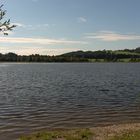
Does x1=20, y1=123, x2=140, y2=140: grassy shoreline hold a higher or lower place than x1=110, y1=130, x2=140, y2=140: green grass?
lower

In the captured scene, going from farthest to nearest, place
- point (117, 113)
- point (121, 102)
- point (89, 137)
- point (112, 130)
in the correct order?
point (121, 102) < point (117, 113) < point (112, 130) < point (89, 137)

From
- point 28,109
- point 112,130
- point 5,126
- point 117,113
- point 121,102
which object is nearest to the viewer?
point 112,130

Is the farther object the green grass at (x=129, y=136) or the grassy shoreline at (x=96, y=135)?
the grassy shoreline at (x=96, y=135)

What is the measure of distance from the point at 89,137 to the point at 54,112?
12.6 metres

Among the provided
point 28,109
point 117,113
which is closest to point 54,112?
point 28,109

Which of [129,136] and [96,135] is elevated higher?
[129,136]

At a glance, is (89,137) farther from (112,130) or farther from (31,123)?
(31,123)

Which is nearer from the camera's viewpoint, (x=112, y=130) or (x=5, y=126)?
(x=112, y=130)

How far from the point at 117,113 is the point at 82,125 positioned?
658cm

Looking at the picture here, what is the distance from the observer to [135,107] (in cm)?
3497

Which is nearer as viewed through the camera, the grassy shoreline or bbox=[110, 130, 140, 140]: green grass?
bbox=[110, 130, 140, 140]: green grass

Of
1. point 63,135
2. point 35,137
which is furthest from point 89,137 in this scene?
point 35,137

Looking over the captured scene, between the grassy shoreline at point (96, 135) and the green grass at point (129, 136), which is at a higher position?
the green grass at point (129, 136)

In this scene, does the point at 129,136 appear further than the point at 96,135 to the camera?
No
